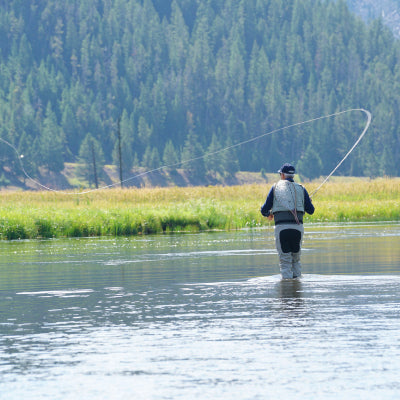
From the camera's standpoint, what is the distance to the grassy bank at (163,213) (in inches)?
1426

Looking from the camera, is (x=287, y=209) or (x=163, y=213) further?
(x=163, y=213)

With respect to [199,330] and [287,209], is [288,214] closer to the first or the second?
[287,209]

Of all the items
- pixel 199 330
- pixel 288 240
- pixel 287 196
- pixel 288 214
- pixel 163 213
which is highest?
pixel 163 213

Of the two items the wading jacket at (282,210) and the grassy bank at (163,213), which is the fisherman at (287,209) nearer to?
the wading jacket at (282,210)

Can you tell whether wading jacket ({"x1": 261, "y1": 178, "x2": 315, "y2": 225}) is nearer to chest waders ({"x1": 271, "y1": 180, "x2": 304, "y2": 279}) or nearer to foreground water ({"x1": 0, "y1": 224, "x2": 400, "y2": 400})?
chest waders ({"x1": 271, "y1": 180, "x2": 304, "y2": 279})

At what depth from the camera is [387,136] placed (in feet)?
627

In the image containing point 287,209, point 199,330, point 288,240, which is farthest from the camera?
point 288,240

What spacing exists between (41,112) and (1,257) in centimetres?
16483

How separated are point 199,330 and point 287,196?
193 inches

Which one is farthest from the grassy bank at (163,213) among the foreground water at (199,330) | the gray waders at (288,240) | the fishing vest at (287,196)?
the fishing vest at (287,196)

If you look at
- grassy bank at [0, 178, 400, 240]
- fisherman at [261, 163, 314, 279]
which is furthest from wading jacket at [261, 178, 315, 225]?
grassy bank at [0, 178, 400, 240]

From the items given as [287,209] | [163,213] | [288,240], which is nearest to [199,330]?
[287,209]

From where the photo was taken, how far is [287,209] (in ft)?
51.1

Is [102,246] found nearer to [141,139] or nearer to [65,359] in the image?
[65,359]
